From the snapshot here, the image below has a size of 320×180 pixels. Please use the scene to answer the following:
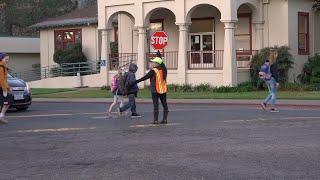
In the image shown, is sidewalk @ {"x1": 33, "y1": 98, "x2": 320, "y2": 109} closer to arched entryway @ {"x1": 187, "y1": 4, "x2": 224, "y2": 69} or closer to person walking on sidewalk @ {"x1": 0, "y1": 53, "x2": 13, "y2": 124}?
arched entryway @ {"x1": 187, "y1": 4, "x2": 224, "y2": 69}

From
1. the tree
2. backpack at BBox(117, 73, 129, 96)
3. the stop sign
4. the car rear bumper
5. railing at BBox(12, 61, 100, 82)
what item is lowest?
the car rear bumper

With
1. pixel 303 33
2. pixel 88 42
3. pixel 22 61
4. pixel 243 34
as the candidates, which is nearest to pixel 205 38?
pixel 243 34

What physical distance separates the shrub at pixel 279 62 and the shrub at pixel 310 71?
1134 millimetres

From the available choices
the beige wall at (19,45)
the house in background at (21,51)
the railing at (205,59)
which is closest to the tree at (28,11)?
the house in background at (21,51)

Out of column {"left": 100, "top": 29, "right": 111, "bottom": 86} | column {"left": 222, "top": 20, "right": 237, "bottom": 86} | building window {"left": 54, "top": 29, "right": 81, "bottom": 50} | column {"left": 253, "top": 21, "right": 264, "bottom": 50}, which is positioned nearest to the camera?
column {"left": 222, "top": 20, "right": 237, "bottom": 86}

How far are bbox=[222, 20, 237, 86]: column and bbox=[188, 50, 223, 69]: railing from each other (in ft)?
4.93

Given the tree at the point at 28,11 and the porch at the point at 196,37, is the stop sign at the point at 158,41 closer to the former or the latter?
the porch at the point at 196,37

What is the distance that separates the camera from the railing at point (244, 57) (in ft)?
102

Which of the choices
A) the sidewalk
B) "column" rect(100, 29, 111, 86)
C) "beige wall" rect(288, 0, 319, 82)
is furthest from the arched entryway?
the sidewalk

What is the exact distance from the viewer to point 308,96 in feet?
80.8

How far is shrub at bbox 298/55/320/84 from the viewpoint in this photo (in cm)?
2998

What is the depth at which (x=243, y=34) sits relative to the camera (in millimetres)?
31906

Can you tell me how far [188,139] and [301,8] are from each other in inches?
824

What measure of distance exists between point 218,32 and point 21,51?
66.7 ft
